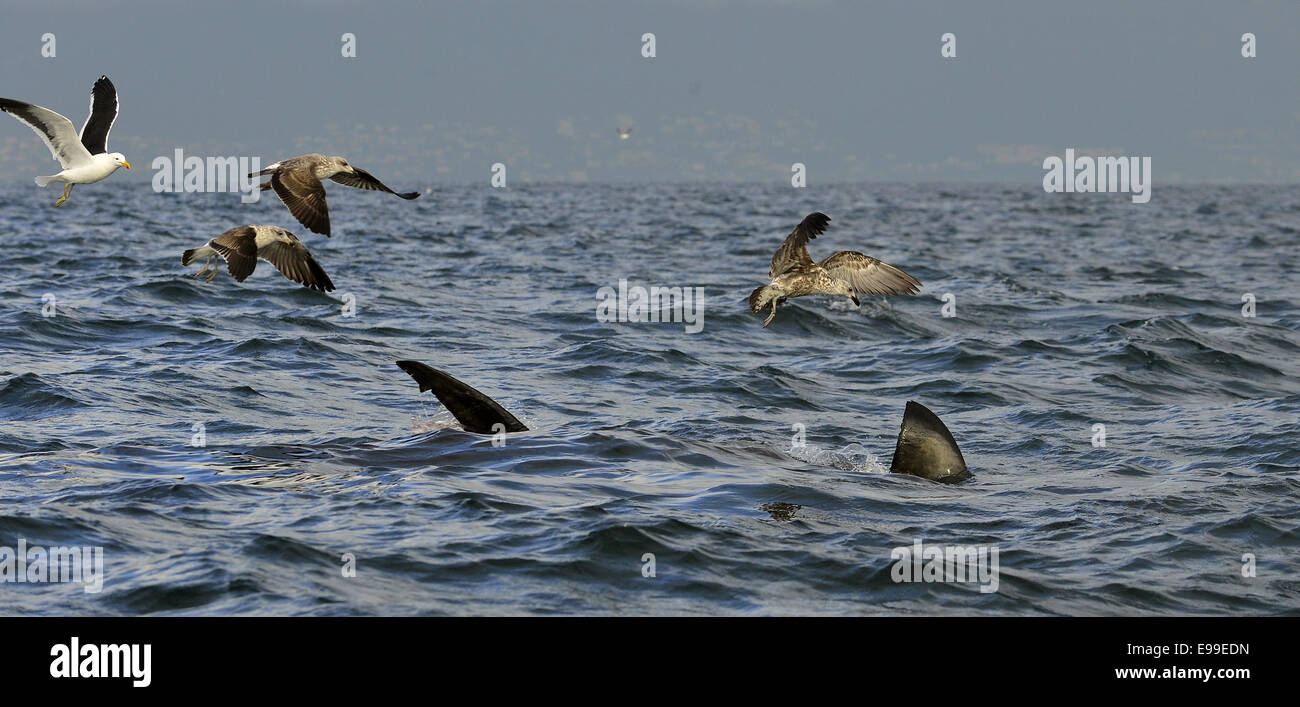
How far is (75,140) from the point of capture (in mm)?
12773

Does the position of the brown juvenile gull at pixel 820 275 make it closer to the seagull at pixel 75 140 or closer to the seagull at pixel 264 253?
the seagull at pixel 264 253

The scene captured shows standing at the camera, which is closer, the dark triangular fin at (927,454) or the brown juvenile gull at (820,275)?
the dark triangular fin at (927,454)

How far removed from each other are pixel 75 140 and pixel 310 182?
6.94 feet

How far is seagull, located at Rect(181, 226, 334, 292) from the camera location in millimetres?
12148

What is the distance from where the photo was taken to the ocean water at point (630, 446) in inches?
346

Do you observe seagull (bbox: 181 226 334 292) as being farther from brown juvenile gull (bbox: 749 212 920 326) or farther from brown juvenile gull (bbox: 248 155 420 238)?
brown juvenile gull (bbox: 749 212 920 326)

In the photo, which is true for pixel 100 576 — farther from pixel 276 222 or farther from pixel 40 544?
pixel 276 222

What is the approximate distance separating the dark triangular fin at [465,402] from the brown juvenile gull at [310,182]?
1.69 m

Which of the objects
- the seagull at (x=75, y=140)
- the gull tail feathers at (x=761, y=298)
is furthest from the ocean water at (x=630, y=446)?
the seagull at (x=75, y=140)

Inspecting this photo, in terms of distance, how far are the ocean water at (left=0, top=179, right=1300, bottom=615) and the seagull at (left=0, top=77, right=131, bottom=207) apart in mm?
2357

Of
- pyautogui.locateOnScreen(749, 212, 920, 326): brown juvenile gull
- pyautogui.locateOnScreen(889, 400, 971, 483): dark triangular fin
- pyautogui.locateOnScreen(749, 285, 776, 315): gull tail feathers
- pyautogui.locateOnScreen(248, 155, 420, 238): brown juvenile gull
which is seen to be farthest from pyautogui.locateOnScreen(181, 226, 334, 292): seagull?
pyautogui.locateOnScreen(889, 400, 971, 483): dark triangular fin
